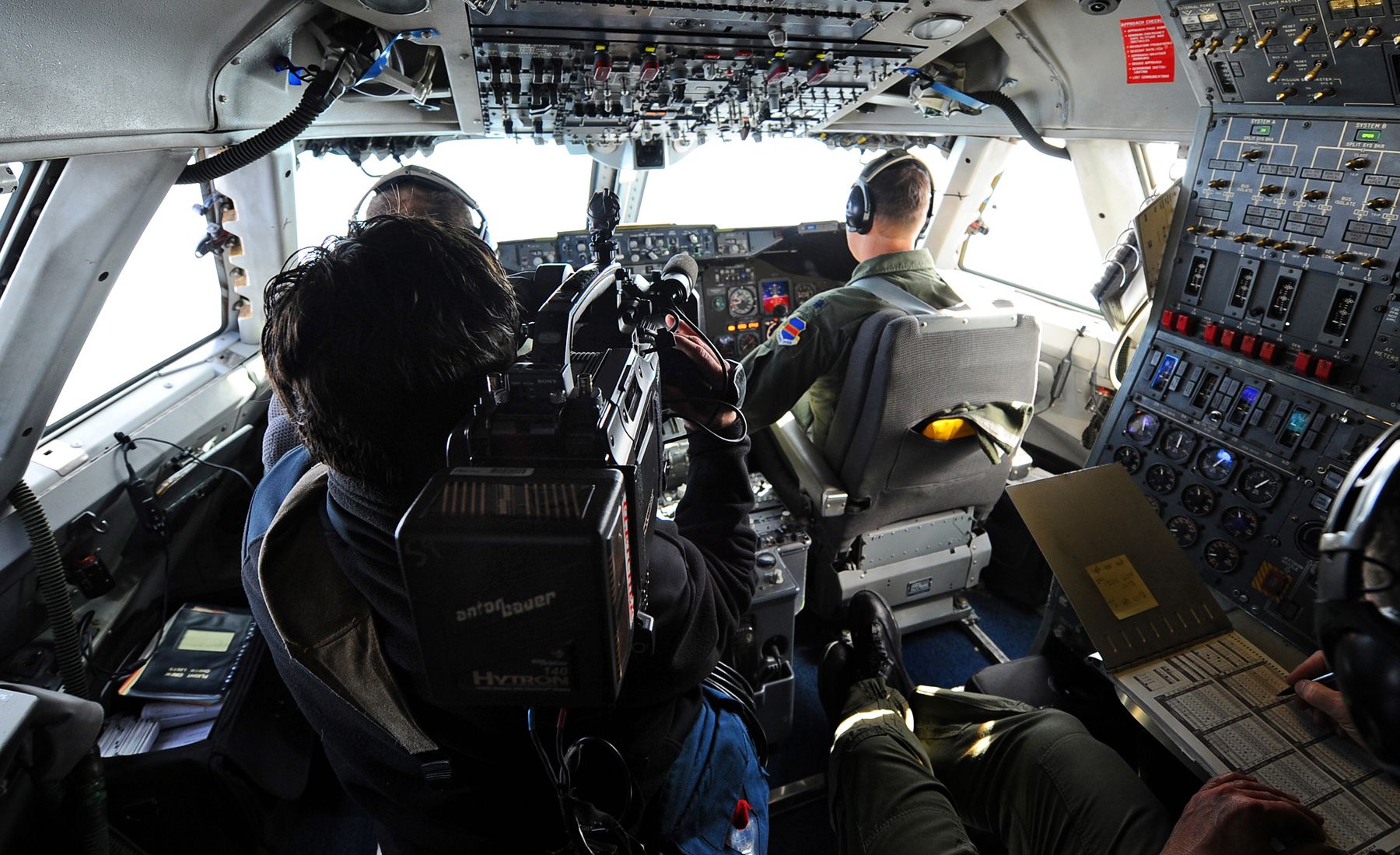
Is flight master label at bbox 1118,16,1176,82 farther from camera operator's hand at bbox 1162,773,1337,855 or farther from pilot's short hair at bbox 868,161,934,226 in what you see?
camera operator's hand at bbox 1162,773,1337,855

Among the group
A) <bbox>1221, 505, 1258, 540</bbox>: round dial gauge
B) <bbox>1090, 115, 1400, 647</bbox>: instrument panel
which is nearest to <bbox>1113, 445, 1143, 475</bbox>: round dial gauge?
<bbox>1090, 115, 1400, 647</bbox>: instrument panel

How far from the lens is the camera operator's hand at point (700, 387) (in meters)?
1.22

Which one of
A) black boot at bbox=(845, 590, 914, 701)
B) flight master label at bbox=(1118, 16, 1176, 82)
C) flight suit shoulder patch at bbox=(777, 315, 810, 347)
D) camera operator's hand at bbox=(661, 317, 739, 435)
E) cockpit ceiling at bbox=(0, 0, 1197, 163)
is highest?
flight master label at bbox=(1118, 16, 1176, 82)

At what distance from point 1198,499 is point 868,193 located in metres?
1.41

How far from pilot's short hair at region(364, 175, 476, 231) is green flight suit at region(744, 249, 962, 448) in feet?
3.19

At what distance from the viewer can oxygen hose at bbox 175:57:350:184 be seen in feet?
5.10

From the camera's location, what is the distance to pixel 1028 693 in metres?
2.01

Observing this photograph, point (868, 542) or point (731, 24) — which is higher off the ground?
point (731, 24)

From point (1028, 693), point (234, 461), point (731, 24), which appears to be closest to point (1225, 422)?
point (1028, 693)

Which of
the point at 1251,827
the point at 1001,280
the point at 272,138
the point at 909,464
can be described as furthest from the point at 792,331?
the point at 1001,280

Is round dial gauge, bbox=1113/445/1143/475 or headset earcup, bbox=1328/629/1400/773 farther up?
headset earcup, bbox=1328/629/1400/773

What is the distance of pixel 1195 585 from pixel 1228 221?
0.95m

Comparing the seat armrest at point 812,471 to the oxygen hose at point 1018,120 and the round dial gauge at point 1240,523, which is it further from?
the oxygen hose at point 1018,120

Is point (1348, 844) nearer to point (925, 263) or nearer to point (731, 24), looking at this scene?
point (925, 263)
